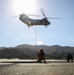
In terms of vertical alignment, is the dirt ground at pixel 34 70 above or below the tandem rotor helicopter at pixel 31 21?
below

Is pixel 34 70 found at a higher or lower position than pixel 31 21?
lower

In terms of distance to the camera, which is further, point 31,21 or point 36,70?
point 31,21

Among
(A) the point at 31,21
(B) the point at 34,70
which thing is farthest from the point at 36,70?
(A) the point at 31,21

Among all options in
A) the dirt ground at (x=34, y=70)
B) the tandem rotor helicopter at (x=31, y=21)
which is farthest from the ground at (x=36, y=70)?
the tandem rotor helicopter at (x=31, y=21)

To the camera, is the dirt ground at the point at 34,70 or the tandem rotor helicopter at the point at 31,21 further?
the tandem rotor helicopter at the point at 31,21

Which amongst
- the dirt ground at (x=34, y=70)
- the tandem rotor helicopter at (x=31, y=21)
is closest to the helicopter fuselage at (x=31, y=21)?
the tandem rotor helicopter at (x=31, y=21)

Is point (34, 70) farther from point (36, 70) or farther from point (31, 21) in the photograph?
point (31, 21)

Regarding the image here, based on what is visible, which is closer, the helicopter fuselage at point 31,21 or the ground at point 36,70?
the ground at point 36,70

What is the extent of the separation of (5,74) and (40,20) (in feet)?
263

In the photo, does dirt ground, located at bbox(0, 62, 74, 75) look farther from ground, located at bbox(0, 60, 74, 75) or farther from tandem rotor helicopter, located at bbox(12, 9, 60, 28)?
tandem rotor helicopter, located at bbox(12, 9, 60, 28)

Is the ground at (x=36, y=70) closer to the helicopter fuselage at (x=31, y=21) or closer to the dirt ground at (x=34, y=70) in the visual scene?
the dirt ground at (x=34, y=70)

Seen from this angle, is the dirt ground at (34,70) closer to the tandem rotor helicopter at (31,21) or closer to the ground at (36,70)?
the ground at (36,70)

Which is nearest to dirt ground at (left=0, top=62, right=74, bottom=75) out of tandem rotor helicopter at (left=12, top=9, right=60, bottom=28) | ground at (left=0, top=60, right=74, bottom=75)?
ground at (left=0, top=60, right=74, bottom=75)

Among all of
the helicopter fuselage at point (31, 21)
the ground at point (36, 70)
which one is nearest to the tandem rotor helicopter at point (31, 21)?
the helicopter fuselage at point (31, 21)
